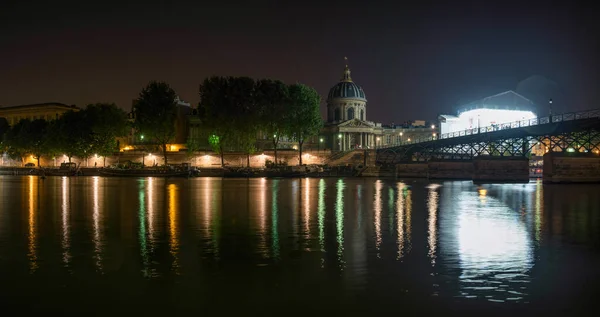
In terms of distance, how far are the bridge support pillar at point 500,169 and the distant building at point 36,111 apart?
13184 cm

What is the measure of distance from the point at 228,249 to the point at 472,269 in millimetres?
8690

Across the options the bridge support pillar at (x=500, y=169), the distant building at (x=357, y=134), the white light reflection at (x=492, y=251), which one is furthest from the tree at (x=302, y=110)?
the white light reflection at (x=492, y=251)

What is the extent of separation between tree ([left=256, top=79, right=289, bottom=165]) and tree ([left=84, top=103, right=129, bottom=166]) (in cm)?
3182

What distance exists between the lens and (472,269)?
18375mm

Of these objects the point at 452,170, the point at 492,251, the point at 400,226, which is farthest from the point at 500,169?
the point at 492,251

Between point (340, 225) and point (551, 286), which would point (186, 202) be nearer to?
point (340, 225)

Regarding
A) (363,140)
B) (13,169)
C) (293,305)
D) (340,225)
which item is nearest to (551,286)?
(293,305)

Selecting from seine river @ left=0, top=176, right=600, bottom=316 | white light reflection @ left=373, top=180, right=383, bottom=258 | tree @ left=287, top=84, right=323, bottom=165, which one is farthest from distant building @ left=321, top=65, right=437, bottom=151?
seine river @ left=0, top=176, right=600, bottom=316

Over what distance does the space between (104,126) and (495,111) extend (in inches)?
3644

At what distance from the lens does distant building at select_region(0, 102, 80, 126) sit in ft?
582

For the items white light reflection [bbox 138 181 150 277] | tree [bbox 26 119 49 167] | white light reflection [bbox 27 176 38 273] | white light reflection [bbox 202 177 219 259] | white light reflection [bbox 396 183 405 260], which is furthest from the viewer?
tree [bbox 26 119 49 167]

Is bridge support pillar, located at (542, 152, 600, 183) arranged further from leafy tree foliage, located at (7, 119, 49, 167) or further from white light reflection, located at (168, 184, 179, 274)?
leafy tree foliage, located at (7, 119, 49, 167)

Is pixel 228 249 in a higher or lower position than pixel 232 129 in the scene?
lower

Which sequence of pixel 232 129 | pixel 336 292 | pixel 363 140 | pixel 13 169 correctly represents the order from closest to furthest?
pixel 336 292, pixel 232 129, pixel 13 169, pixel 363 140
